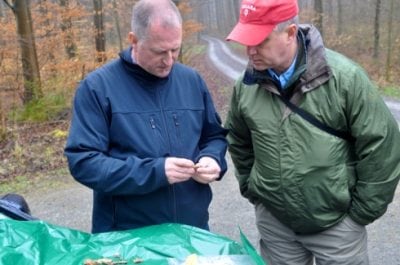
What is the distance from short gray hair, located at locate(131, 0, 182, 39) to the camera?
191cm

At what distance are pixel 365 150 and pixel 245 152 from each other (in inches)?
26.7

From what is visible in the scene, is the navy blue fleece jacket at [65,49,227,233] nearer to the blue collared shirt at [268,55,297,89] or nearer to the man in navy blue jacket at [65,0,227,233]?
the man in navy blue jacket at [65,0,227,233]

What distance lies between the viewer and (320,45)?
2.12 meters

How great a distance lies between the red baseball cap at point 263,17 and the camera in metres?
1.97

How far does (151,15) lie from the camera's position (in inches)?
75.3

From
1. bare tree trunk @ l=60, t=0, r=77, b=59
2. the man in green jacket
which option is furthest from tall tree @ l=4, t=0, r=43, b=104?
the man in green jacket

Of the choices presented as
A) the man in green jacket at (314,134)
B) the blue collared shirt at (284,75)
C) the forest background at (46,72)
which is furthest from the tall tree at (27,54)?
the blue collared shirt at (284,75)

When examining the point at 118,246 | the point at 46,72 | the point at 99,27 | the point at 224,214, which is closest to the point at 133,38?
the point at 118,246

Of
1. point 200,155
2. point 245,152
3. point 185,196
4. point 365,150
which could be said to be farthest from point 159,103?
point 365,150

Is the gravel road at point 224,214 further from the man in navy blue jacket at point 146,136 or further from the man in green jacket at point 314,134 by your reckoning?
the man in navy blue jacket at point 146,136

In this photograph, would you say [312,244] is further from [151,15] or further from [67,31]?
[67,31]

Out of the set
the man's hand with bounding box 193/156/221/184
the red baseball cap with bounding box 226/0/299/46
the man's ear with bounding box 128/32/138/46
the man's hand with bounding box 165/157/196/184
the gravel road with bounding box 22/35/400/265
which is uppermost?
the red baseball cap with bounding box 226/0/299/46

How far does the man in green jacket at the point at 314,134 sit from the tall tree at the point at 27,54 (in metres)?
8.83

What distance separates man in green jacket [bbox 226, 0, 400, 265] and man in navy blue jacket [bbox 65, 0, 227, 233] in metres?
0.26
